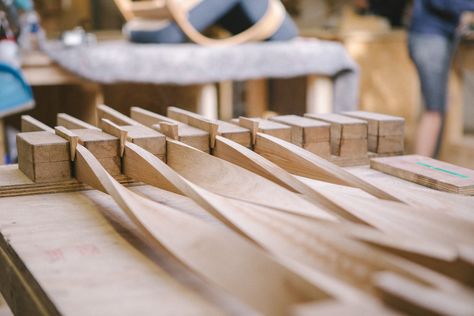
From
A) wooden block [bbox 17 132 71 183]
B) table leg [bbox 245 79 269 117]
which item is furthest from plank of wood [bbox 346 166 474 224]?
table leg [bbox 245 79 269 117]

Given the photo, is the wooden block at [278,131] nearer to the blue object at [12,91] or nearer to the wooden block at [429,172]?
the wooden block at [429,172]

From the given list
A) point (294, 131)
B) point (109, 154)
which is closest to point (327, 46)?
point (294, 131)

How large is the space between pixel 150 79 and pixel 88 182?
6.65 feet

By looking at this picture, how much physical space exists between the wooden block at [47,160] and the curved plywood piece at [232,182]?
18 centimetres

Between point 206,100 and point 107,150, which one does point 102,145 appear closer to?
point 107,150

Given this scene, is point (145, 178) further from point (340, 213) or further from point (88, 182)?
point (340, 213)

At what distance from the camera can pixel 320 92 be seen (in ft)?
11.2

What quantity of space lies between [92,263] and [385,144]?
2.65ft

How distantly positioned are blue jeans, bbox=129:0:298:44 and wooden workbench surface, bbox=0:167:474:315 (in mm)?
2361

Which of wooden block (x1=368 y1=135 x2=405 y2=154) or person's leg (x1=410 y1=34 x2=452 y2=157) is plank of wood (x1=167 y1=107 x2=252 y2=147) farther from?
person's leg (x1=410 y1=34 x2=452 y2=157)

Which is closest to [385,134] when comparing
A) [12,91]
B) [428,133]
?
[12,91]

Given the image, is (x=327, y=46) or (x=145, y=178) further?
(x=327, y=46)

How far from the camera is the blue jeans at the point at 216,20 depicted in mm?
3348

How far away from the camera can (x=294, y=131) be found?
4.40 feet
